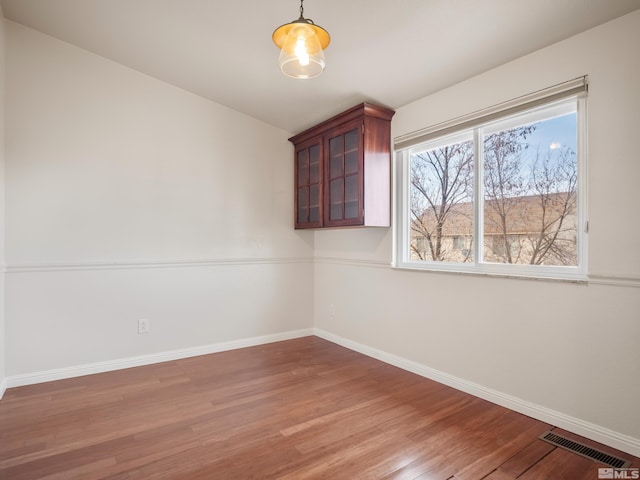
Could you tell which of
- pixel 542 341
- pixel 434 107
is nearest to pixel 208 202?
pixel 434 107

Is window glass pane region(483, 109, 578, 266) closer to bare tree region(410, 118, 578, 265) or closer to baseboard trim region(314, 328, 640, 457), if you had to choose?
bare tree region(410, 118, 578, 265)

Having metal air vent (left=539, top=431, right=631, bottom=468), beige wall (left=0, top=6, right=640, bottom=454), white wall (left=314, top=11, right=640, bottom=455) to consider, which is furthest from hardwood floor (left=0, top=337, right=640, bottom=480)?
beige wall (left=0, top=6, right=640, bottom=454)

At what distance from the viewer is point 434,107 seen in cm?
288

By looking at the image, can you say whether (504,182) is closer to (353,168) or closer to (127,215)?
(353,168)

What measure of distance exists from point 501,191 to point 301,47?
168 centimetres

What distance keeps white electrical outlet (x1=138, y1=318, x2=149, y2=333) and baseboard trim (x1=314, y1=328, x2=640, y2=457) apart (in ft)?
6.84

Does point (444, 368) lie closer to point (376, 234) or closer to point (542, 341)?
point (542, 341)

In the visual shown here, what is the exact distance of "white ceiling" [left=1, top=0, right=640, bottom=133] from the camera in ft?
6.52

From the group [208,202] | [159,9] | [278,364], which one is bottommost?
[278,364]

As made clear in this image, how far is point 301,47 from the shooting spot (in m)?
→ 1.80

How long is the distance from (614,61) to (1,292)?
4.16 m

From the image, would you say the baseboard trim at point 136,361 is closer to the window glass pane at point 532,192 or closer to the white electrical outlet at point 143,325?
Result: the white electrical outlet at point 143,325

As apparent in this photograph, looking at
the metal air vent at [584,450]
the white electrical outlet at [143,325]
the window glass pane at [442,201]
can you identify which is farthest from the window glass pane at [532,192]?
the white electrical outlet at [143,325]

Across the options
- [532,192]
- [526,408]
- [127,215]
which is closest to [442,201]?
[532,192]
